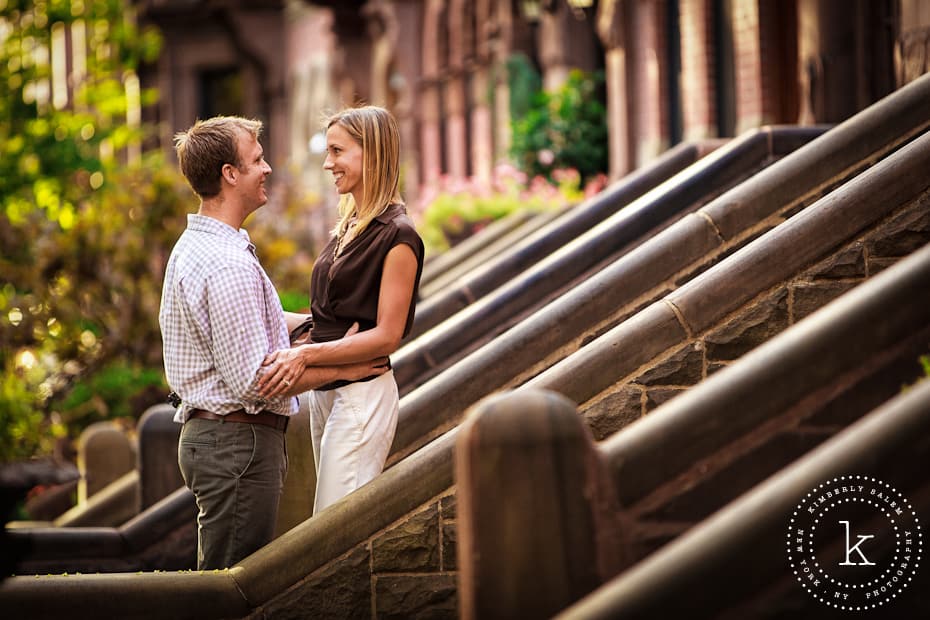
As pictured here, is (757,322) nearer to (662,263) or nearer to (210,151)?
(662,263)

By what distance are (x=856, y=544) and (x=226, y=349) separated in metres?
2.20

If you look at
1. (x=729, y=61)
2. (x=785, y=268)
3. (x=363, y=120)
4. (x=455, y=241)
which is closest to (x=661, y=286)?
(x=785, y=268)

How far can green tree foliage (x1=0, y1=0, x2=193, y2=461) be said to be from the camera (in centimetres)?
1511

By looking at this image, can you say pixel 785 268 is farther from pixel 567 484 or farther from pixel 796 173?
pixel 567 484

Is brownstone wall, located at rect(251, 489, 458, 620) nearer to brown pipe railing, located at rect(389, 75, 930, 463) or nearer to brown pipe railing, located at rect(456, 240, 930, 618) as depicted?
brown pipe railing, located at rect(389, 75, 930, 463)

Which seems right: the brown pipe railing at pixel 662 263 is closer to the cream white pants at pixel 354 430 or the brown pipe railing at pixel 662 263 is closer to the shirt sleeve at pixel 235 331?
the cream white pants at pixel 354 430

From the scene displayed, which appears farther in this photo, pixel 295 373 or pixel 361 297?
pixel 361 297

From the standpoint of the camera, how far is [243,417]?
5027 millimetres

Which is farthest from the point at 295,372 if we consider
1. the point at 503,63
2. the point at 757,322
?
the point at 503,63

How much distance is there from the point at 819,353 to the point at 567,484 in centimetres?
86

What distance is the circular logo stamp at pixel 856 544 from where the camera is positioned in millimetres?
3703

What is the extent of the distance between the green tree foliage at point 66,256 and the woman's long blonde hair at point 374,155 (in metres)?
7.69

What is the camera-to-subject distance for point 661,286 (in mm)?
6629

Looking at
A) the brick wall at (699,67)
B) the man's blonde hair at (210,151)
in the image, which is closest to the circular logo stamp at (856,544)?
the man's blonde hair at (210,151)
